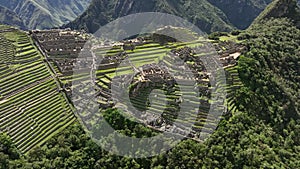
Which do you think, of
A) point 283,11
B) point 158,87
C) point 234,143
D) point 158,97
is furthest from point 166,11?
point 234,143

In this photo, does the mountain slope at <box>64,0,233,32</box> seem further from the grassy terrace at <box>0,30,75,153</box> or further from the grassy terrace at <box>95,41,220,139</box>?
the grassy terrace at <box>0,30,75,153</box>

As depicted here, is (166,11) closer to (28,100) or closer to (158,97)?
(158,97)

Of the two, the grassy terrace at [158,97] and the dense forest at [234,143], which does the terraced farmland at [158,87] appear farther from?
the dense forest at [234,143]

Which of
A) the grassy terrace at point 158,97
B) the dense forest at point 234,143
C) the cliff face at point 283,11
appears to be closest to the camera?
the dense forest at point 234,143

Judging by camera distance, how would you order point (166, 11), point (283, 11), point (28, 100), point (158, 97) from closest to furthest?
1. point (28, 100)
2. point (158, 97)
3. point (283, 11)
4. point (166, 11)

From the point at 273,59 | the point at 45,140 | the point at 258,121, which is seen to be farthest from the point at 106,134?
the point at 273,59

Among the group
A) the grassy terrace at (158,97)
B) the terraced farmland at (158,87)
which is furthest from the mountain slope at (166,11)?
the grassy terrace at (158,97)
